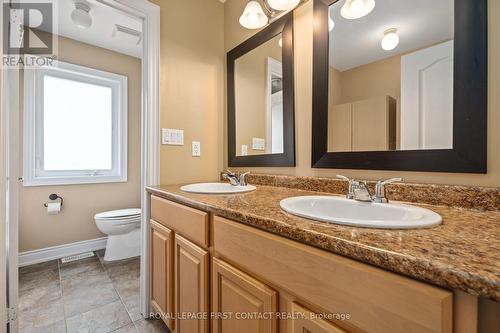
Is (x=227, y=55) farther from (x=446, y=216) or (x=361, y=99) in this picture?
(x=446, y=216)

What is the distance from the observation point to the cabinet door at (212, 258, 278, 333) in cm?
62

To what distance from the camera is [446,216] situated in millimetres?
634

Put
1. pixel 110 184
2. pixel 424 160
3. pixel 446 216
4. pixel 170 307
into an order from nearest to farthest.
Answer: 1. pixel 446 216
2. pixel 424 160
3. pixel 170 307
4. pixel 110 184

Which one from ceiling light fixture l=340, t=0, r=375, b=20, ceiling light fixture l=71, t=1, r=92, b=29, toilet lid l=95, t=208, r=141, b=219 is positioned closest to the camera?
ceiling light fixture l=340, t=0, r=375, b=20

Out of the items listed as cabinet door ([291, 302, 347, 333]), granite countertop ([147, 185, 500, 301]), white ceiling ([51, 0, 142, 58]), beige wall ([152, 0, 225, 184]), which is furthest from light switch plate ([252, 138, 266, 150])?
white ceiling ([51, 0, 142, 58])

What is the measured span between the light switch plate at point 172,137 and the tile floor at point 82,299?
1.14 metres

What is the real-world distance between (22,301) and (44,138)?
148 centimetres

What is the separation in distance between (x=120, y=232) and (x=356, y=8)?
2561 mm

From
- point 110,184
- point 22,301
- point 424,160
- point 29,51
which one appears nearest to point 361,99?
point 424,160

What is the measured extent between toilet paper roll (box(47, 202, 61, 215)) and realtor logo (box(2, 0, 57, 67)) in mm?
1265

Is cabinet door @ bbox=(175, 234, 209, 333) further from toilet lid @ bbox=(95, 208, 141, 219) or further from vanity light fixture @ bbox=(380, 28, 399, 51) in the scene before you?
toilet lid @ bbox=(95, 208, 141, 219)

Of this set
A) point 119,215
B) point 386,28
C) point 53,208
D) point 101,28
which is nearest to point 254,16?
point 386,28

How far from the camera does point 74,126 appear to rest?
7.79 ft

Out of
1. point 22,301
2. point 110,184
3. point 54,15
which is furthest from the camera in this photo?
point 110,184
